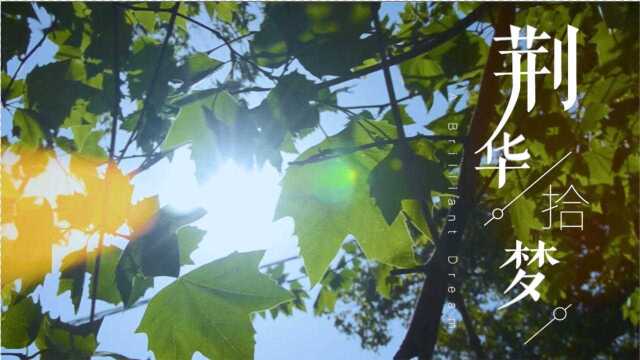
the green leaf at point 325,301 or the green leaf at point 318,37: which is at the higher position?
the green leaf at point 318,37

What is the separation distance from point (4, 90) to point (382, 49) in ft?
3.61

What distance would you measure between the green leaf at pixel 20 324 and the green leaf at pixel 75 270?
2.5 inches

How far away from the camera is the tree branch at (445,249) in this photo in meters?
0.77

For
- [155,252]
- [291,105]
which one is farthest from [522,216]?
[155,252]

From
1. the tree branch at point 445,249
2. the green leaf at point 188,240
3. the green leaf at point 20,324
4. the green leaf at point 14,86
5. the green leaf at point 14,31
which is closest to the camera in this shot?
the tree branch at point 445,249

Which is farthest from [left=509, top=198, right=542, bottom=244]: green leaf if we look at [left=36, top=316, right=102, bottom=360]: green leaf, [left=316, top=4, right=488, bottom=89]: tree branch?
[left=36, top=316, right=102, bottom=360]: green leaf

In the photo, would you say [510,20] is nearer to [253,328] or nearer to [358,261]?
[253,328]

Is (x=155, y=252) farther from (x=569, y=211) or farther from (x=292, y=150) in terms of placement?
(x=569, y=211)

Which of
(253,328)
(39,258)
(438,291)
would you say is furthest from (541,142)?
(39,258)

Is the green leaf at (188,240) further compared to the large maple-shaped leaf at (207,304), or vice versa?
the green leaf at (188,240)

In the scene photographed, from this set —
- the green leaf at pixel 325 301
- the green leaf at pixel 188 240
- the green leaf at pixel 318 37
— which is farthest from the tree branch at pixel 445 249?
the green leaf at pixel 325 301

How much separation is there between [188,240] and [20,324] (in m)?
0.31

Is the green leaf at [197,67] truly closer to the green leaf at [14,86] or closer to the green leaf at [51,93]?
the green leaf at [51,93]

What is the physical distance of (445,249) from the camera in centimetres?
86
